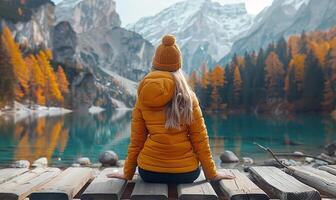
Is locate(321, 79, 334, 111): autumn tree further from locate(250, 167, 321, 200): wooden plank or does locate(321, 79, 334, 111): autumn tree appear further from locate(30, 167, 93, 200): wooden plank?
locate(30, 167, 93, 200): wooden plank

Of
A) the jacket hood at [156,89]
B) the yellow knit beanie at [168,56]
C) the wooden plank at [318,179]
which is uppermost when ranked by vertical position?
the yellow knit beanie at [168,56]

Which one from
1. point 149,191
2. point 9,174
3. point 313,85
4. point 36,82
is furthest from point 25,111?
point 149,191

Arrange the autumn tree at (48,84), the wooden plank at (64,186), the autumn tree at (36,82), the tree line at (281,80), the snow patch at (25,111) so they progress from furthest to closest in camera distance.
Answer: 1. the autumn tree at (48,84)
2. the autumn tree at (36,82)
3. the tree line at (281,80)
4. the snow patch at (25,111)
5. the wooden plank at (64,186)

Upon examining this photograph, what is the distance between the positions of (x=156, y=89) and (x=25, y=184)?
1.57 metres

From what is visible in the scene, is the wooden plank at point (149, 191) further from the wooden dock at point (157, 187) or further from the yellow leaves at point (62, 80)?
the yellow leaves at point (62, 80)

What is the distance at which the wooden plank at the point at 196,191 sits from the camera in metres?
3.29

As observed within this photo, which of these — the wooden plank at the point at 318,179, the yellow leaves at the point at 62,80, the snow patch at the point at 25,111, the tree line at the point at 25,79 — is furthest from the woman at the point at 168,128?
the yellow leaves at the point at 62,80

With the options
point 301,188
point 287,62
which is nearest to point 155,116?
point 301,188

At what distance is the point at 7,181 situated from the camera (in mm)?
3811

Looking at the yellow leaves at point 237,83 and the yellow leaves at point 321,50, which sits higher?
the yellow leaves at point 321,50

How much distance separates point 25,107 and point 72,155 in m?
51.4

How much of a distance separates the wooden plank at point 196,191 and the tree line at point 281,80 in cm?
6121

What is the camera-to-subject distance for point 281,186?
3.55 meters

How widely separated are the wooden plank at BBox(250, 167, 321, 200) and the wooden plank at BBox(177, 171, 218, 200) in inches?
23.6
